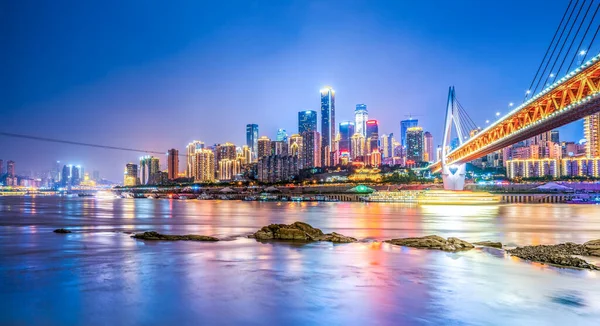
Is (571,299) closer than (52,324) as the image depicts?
No

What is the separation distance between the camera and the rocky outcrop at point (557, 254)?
16.1 metres

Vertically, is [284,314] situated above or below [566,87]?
below

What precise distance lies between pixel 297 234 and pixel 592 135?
17658 cm

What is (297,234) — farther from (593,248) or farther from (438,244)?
(593,248)

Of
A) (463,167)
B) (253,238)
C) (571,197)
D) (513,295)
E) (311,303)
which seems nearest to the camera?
(311,303)

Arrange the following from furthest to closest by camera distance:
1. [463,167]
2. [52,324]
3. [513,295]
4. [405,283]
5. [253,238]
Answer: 1. [463,167]
2. [253,238]
3. [405,283]
4. [513,295]
5. [52,324]

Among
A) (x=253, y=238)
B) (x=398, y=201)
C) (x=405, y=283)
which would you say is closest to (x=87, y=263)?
(x=253, y=238)

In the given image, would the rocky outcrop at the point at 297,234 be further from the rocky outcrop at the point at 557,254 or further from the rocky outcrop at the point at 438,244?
the rocky outcrop at the point at 557,254

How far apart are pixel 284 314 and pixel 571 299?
723 cm

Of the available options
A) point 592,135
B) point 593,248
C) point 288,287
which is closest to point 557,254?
point 593,248

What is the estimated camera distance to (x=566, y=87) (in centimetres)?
2745

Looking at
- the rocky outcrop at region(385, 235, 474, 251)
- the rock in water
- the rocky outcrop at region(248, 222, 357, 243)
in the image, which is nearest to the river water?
the rocky outcrop at region(385, 235, 474, 251)

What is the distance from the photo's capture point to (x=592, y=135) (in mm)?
166625

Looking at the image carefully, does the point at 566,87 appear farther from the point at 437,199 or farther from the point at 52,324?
the point at 437,199
